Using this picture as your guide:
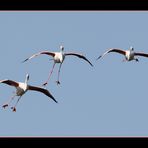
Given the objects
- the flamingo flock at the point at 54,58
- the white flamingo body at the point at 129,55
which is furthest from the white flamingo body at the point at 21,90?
the white flamingo body at the point at 129,55

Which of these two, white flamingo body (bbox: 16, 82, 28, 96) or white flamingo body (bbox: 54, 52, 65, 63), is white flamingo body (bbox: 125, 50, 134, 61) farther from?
white flamingo body (bbox: 16, 82, 28, 96)

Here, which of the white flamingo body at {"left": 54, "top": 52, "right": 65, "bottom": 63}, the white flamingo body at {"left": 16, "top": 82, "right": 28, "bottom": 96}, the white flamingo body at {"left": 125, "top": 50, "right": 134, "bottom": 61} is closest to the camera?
the white flamingo body at {"left": 16, "top": 82, "right": 28, "bottom": 96}

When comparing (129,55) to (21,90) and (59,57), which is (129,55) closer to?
(59,57)

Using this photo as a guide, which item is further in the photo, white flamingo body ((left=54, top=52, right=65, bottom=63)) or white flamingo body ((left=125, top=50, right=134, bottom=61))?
white flamingo body ((left=125, top=50, right=134, bottom=61))

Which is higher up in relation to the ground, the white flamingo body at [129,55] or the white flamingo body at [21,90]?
the white flamingo body at [129,55]

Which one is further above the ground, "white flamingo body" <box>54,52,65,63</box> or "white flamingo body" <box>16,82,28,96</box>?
"white flamingo body" <box>54,52,65,63</box>

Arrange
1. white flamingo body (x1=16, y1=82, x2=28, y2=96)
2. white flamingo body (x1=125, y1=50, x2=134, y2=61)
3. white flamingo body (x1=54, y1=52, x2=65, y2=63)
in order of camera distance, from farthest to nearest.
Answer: white flamingo body (x1=125, y1=50, x2=134, y2=61) < white flamingo body (x1=54, y1=52, x2=65, y2=63) < white flamingo body (x1=16, y1=82, x2=28, y2=96)

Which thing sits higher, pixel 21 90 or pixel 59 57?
pixel 59 57

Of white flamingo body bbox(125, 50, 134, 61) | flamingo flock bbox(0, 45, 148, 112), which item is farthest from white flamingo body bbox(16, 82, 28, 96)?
white flamingo body bbox(125, 50, 134, 61)

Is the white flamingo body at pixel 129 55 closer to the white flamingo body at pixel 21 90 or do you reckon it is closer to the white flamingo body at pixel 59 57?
the white flamingo body at pixel 59 57

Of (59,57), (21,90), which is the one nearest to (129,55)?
(59,57)

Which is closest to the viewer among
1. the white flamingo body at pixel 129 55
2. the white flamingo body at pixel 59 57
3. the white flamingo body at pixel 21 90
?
the white flamingo body at pixel 21 90

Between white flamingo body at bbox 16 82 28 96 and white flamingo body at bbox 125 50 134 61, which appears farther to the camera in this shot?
white flamingo body at bbox 125 50 134 61
